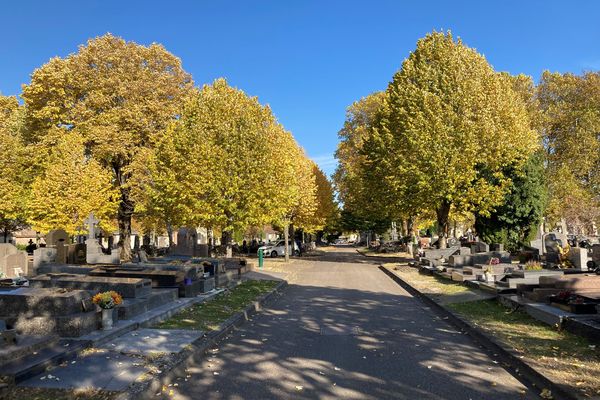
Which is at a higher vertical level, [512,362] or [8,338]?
[8,338]

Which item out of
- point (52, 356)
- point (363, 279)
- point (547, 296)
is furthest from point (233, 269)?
point (52, 356)

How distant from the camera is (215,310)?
1233 cm

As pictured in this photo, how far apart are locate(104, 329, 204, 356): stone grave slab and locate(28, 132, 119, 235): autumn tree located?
2495 centimetres

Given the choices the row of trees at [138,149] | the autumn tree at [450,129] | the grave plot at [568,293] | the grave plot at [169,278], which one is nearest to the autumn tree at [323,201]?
the row of trees at [138,149]

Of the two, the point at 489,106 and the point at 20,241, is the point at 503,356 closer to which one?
the point at 489,106

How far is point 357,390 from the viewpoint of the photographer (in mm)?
6180

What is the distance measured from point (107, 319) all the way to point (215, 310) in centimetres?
362

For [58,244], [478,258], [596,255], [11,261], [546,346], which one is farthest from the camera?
[58,244]

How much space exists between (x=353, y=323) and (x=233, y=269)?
1128cm

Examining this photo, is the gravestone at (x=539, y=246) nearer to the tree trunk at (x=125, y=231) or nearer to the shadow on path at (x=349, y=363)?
the shadow on path at (x=349, y=363)

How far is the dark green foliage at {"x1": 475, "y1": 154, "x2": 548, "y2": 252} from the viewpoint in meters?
32.4

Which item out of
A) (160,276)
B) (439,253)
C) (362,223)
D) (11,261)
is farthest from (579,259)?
(362,223)

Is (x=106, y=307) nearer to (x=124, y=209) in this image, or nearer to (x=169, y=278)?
(x=169, y=278)

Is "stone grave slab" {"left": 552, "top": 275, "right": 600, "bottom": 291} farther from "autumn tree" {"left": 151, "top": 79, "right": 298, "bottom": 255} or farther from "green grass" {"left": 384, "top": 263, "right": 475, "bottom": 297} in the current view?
"autumn tree" {"left": 151, "top": 79, "right": 298, "bottom": 255}
